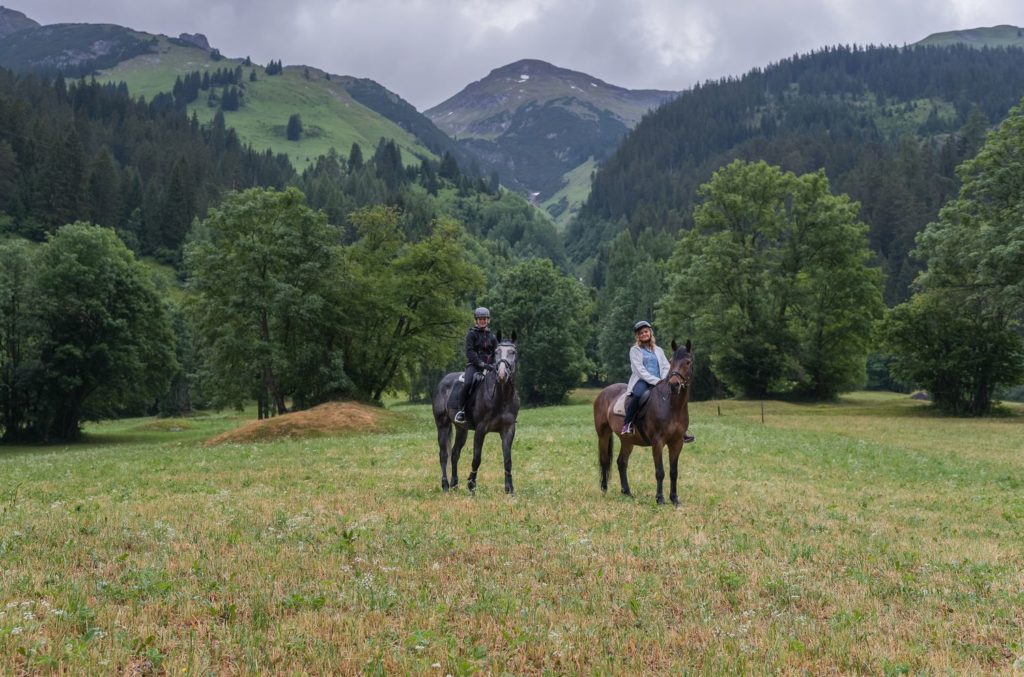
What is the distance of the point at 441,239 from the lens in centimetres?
5722

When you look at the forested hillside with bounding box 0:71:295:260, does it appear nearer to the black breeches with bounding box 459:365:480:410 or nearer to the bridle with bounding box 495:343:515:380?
the black breeches with bounding box 459:365:480:410

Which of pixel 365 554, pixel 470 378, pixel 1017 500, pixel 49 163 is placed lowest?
pixel 1017 500

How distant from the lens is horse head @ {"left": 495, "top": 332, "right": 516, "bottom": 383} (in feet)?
49.7

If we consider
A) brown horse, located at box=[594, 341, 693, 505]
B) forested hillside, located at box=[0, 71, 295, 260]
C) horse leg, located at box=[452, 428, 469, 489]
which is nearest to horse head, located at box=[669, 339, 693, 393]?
brown horse, located at box=[594, 341, 693, 505]

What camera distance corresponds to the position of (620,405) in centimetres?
1570

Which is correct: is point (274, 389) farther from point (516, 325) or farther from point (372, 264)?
point (516, 325)

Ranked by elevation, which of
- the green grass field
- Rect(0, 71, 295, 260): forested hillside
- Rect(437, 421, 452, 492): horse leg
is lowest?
the green grass field

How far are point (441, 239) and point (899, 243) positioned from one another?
120 metres

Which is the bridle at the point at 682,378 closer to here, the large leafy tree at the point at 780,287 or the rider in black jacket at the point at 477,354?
the rider in black jacket at the point at 477,354

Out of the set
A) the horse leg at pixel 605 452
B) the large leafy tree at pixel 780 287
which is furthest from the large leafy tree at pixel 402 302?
the horse leg at pixel 605 452

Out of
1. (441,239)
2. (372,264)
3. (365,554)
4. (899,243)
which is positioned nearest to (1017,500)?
(365,554)

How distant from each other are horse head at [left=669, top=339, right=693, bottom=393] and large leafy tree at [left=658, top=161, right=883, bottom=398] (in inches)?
1953

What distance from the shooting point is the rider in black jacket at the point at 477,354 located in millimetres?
16062

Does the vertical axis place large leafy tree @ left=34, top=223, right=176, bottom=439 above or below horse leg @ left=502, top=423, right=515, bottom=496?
above
